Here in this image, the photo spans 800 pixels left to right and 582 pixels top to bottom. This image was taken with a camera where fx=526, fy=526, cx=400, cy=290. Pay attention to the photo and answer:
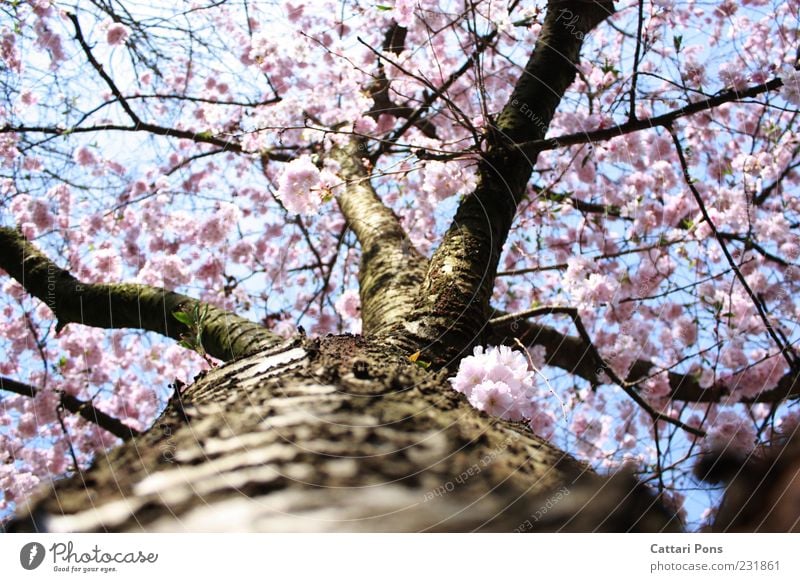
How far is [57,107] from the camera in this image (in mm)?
2582

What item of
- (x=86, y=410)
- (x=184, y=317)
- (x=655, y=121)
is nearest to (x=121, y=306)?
(x=184, y=317)

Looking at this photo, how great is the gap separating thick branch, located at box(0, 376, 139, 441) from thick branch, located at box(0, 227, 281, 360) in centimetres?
53

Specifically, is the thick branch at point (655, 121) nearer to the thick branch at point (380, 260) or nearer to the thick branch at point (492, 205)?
the thick branch at point (492, 205)

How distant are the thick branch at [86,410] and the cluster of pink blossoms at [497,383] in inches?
69.2

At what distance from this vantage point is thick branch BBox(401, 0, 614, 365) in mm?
1126

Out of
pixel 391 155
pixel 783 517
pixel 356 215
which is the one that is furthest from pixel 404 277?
pixel 391 155

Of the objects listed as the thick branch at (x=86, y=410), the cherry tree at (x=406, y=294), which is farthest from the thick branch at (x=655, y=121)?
the thick branch at (x=86, y=410)

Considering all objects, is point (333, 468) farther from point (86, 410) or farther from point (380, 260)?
point (86, 410)

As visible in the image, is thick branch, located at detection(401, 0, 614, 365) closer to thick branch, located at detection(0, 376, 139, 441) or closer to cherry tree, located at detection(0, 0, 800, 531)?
cherry tree, located at detection(0, 0, 800, 531)

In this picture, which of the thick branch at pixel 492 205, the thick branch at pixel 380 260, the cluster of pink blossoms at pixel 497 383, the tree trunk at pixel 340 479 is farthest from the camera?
the thick branch at pixel 380 260

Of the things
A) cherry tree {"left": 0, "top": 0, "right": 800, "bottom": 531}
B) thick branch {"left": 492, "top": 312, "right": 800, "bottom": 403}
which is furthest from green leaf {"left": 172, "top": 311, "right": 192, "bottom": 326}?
thick branch {"left": 492, "top": 312, "right": 800, "bottom": 403}

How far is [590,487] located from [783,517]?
432 millimetres

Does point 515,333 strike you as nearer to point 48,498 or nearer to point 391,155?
point 391,155

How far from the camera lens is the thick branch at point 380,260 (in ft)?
4.31
